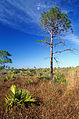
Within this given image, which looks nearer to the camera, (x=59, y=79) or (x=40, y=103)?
(x=40, y=103)

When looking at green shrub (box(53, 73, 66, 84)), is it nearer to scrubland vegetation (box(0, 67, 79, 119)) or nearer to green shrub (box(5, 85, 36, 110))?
scrubland vegetation (box(0, 67, 79, 119))

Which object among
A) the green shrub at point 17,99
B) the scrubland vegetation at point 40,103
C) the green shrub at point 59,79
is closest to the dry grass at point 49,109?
the scrubland vegetation at point 40,103

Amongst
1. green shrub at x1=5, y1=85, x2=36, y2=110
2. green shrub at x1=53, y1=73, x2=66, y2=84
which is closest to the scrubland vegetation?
green shrub at x1=5, y1=85, x2=36, y2=110

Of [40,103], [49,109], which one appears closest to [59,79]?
[40,103]

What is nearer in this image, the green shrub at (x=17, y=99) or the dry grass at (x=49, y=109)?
the dry grass at (x=49, y=109)

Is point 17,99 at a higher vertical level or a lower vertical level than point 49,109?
higher

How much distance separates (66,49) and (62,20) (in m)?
3.05

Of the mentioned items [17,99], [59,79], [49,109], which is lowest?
[49,109]

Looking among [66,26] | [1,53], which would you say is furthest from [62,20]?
[1,53]

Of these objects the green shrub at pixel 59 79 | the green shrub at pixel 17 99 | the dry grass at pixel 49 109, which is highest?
the green shrub at pixel 59 79

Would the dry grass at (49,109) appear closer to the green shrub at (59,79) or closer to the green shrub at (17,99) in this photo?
the green shrub at (17,99)

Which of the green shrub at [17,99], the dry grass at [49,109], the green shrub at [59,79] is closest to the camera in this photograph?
the dry grass at [49,109]

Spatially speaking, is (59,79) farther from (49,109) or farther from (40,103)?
(49,109)

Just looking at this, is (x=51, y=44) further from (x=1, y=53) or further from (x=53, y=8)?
(x=1, y=53)
